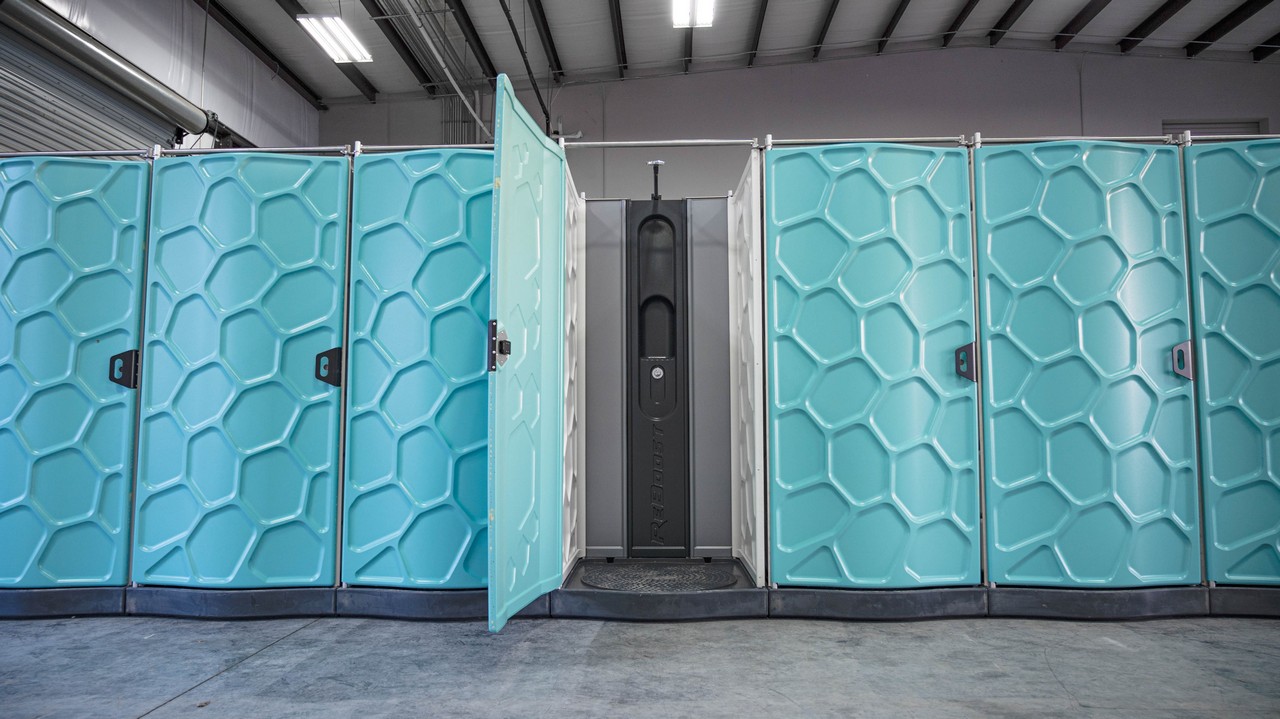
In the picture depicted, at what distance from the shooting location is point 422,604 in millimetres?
2982

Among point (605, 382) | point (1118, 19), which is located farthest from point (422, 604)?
point (1118, 19)

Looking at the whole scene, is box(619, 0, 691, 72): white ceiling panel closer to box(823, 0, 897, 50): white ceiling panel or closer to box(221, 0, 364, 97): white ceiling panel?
box(823, 0, 897, 50): white ceiling panel

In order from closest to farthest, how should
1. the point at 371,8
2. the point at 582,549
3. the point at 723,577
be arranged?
1. the point at 723,577
2. the point at 582,549
3. the point at 371,8

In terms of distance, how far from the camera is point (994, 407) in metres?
3.01

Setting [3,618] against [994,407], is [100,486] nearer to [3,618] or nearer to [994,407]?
[3,618]

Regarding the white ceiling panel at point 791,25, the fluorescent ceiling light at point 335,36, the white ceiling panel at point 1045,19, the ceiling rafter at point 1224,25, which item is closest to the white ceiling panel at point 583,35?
the white ceiling panel at point 791,25

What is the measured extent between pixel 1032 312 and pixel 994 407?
447 millimetres

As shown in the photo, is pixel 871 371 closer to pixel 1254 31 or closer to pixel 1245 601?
pixel 1245 601

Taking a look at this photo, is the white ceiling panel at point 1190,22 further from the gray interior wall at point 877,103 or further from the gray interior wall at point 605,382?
the gray interior wall at point 605,382

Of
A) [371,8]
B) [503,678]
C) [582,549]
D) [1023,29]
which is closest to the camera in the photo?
[503,678]

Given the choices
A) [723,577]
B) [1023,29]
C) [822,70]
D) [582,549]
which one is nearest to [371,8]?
[822,70]

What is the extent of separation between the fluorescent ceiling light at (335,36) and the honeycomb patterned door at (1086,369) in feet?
18.0

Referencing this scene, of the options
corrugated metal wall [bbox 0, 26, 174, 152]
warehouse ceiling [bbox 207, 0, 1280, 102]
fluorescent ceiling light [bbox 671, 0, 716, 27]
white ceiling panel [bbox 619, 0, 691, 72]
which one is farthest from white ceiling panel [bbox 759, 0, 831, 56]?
corrugated metal wall [bbox 0, 26, 174, 152]

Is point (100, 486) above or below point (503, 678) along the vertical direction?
above
